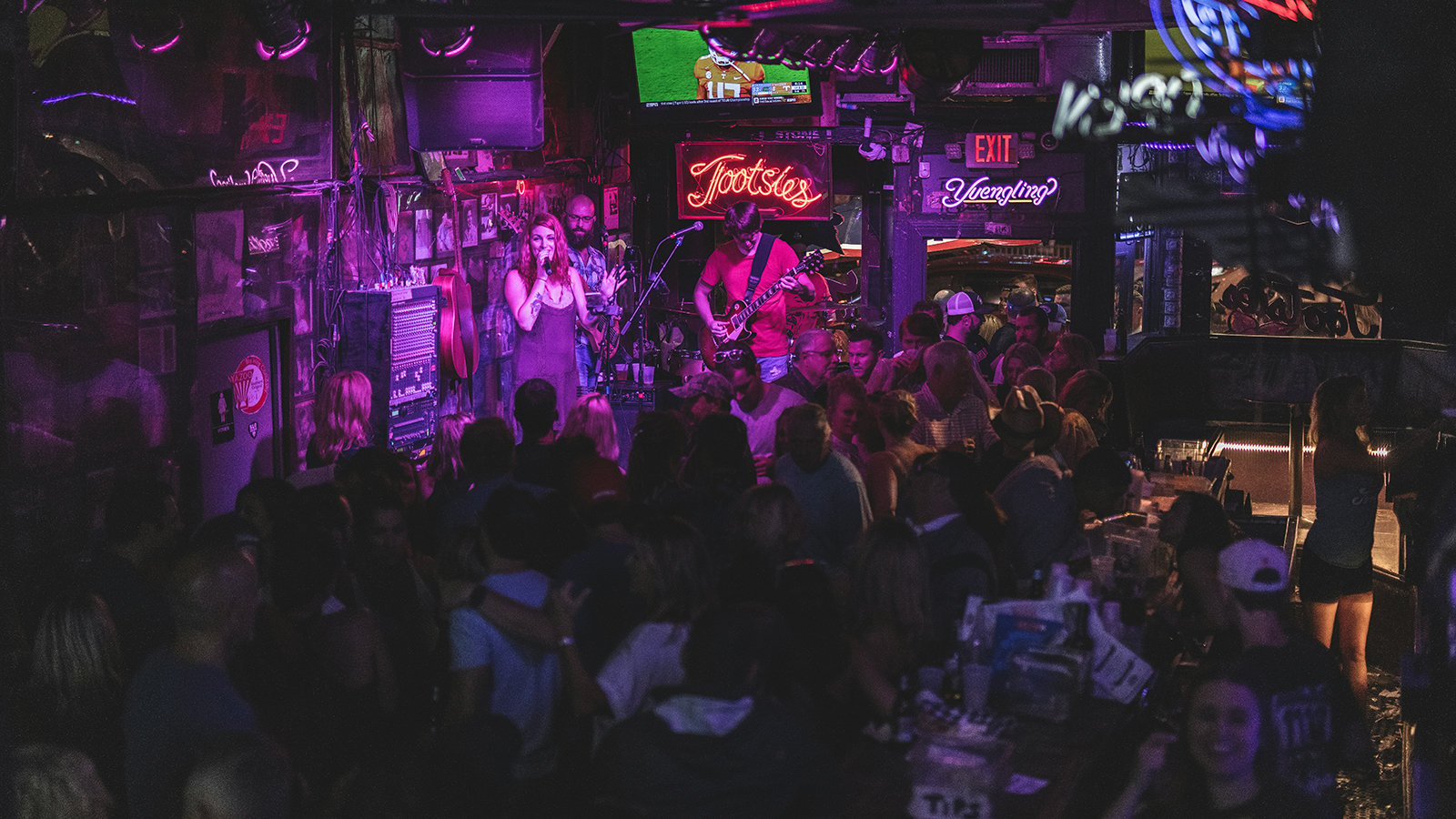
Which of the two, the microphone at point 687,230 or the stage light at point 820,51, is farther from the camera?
the microphone at point 687,230

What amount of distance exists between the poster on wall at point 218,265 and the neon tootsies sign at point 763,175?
261 inches

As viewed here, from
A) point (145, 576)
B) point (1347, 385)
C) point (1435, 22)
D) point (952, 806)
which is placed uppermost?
point (1435, 22)

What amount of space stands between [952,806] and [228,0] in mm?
5665

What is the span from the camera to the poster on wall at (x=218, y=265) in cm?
738

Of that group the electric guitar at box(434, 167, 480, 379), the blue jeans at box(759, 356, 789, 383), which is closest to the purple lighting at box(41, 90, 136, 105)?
the electric guitar at box(434, 167, 480, 379)

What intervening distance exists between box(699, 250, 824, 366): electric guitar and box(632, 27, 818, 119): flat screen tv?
51.3 inches

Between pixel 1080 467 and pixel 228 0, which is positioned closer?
pixel 1080 467

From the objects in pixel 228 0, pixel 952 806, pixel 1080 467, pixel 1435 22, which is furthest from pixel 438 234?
pixel 952 806

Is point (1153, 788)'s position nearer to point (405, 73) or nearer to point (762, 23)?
point (762, 23)

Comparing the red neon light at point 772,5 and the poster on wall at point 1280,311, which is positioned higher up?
the red neon light at point 772,5

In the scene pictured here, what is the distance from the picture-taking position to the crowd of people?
11.3 ft

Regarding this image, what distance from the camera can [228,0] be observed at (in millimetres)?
7430

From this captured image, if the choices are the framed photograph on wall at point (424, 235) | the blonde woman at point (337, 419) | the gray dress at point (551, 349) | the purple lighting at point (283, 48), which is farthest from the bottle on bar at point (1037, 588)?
the gray dress at point (551, 349)

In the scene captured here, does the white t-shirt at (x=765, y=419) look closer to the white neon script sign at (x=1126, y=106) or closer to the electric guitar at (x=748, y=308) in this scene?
the white neon script sign at (x=1126, y=106)
